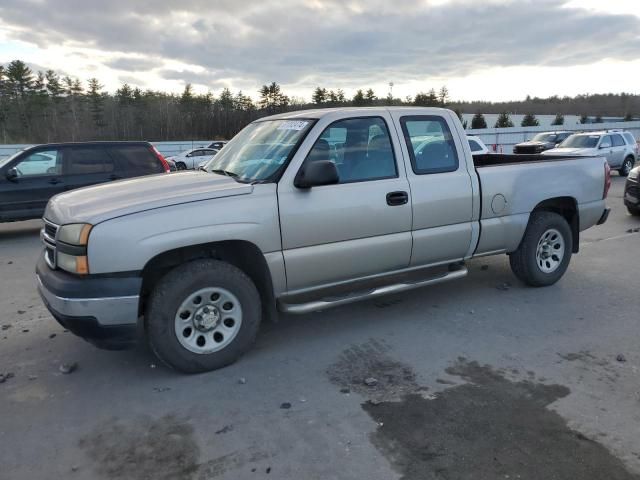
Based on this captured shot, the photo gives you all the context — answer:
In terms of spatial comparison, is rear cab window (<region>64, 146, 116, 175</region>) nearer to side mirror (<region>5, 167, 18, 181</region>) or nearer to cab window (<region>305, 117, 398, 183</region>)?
side mirror (<region>5, 167, 18, 181</region>)

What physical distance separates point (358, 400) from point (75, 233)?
2.25 m

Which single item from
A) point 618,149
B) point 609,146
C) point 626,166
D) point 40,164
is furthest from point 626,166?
point 40,164

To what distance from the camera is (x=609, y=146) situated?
1886 cm

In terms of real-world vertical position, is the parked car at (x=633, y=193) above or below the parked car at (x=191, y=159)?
below

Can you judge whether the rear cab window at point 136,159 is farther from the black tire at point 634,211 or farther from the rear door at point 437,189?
the black tire at point 634,211

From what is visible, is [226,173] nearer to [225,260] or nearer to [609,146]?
[225,260]

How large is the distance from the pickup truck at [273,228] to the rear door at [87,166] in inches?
228

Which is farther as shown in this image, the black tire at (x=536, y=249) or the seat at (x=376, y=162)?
the black tire at (x=536, y=249)

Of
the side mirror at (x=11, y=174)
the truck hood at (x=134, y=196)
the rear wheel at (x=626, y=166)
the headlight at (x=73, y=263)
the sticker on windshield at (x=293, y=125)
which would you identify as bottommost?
the rear wheel at (x=626, y=166)

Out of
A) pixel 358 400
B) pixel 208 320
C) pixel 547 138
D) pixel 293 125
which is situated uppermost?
pixel 293 125

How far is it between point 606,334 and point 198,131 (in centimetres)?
5497

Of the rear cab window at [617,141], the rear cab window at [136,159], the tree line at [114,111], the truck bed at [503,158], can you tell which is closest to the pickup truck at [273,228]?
the truck bed at [503,158]

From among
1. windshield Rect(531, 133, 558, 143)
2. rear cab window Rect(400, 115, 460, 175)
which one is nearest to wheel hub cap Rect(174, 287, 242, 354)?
rear cab window Rect(400, 115, 460, 175)

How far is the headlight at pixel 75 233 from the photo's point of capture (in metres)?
3.34
